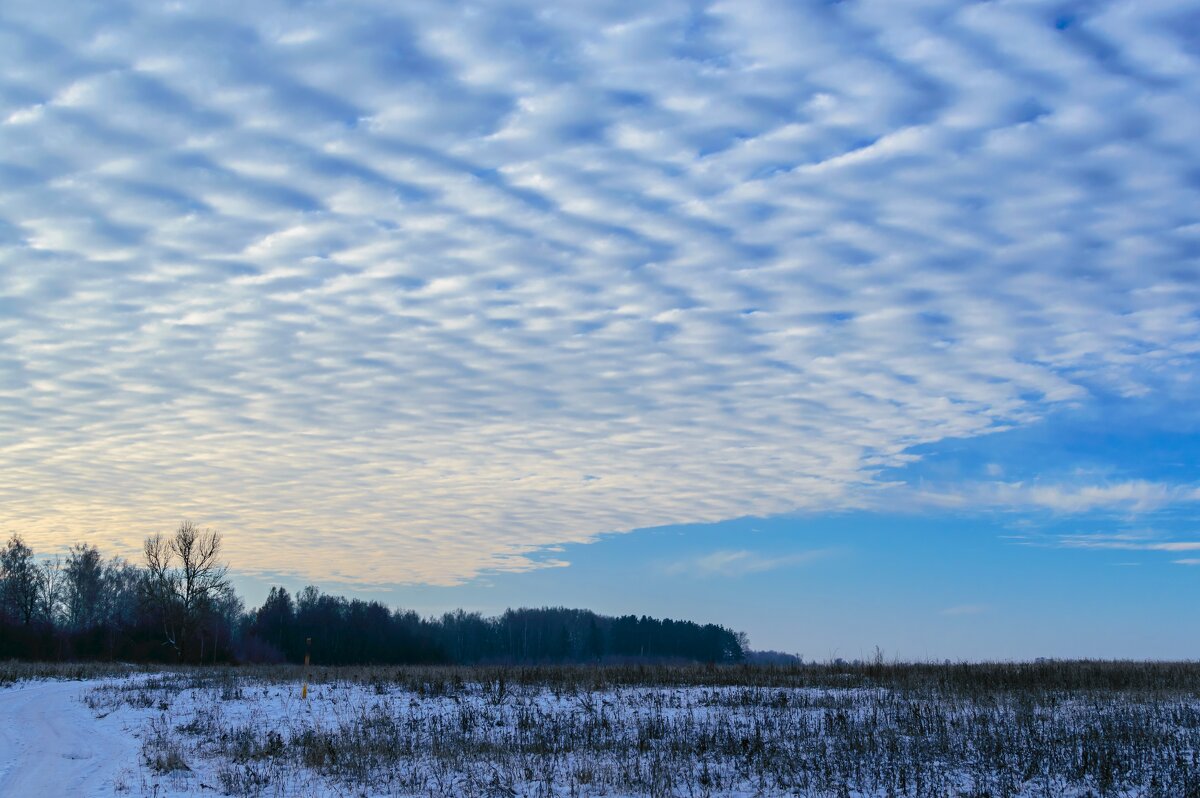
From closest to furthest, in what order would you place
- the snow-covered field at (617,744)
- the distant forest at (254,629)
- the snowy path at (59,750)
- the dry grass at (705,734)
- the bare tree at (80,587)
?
the snowy path at (59,750) → the snow-covered field at (617,744) → the dry grass at (705,734) → the distant forest at (254,629) → the bare tree at (80,587)

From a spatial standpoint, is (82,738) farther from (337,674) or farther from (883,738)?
(883,738)

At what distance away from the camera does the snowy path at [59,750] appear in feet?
47.9

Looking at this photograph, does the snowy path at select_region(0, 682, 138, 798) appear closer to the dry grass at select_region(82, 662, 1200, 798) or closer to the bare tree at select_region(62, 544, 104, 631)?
the dry grass at select_region(82, 662, 1200, 798)

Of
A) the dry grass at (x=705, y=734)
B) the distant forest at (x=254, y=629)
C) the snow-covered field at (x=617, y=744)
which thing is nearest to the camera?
the snow-covered field at (x=617, y=744)

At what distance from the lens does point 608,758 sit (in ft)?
56.1

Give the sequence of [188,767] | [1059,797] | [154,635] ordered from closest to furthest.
Result: [1059,797] < [188,767] < [154,635]

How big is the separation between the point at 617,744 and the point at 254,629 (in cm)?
9785

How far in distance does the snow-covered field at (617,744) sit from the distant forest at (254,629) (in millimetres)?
30258

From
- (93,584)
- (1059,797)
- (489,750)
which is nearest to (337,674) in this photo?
(489,750)

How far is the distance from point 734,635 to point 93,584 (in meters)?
92.8

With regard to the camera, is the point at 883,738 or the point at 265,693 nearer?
the point at 883,738

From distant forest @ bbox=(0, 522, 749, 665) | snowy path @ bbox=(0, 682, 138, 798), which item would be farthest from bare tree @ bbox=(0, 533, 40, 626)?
snowy path @ bbox=(0, 682, 138, 798)

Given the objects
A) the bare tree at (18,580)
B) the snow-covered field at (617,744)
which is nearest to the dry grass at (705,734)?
the snow-covered field at (617,744)

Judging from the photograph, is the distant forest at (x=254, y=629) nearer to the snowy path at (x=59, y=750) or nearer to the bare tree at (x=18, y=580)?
the bare tree at (x=18, y=580)
